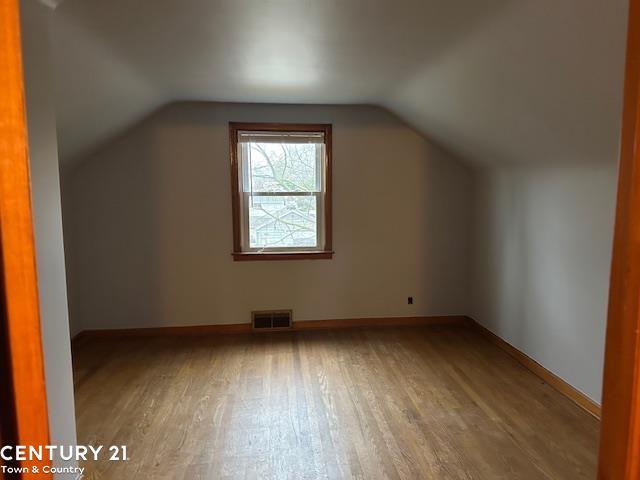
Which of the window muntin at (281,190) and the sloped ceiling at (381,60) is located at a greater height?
the sloped ceiling at (381,60)

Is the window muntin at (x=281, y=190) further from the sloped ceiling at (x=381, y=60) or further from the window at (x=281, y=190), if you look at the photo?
the sloped ceiling at (x=381, y=60)

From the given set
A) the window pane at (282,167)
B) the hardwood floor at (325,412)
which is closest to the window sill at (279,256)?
the window pane at (282,167)

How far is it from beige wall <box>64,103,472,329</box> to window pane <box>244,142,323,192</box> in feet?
0.74

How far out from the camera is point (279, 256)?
12.8 ft

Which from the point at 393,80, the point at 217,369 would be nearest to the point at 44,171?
the point at 217,369

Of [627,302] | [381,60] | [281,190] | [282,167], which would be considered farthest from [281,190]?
[627,302]

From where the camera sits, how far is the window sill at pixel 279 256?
3.88m

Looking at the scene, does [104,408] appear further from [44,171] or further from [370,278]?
[370,278]

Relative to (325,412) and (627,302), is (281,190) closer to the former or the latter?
(325,412)

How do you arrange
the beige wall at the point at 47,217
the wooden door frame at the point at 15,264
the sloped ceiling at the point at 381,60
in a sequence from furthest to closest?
the sloped ceiling at the point at 381,60
the beige wall at the point at 47,217
the wooden door frame at the point at 15,264

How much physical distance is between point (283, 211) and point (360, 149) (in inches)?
38.5

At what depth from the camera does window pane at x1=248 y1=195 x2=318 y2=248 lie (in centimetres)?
390

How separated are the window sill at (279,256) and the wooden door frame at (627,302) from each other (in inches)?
130

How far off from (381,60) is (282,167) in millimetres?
1640
